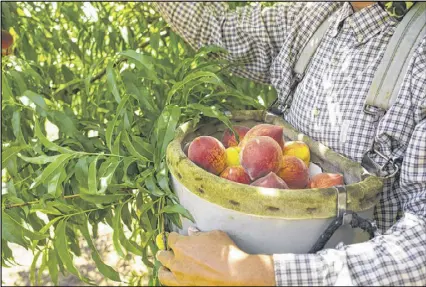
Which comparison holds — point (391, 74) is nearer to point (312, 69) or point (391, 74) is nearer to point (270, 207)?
point (312, 69)

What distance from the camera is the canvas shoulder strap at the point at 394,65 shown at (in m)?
0.99

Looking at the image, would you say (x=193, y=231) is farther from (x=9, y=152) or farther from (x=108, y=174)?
(x=9, y=152)

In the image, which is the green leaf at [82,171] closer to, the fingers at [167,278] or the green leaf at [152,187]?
the green leaf at [152,187]

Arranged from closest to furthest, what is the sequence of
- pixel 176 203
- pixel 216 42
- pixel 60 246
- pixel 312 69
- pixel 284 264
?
pixel 284 264
pixel 176 203
pixel 60 246
pixel 312 69
pixel 216 42

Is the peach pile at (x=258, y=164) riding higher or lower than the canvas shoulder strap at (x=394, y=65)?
lower

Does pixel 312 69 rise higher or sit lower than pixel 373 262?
higher

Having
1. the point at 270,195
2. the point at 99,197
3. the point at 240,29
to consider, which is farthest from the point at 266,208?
the point at 240,29

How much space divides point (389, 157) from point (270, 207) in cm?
28

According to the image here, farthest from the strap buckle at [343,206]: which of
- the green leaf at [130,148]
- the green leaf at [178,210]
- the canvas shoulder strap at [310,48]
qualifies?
the canvas shoulder strap at [310,48]

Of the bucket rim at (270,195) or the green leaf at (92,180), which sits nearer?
the bucket rim at (270,195)

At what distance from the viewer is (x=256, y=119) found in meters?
1.15

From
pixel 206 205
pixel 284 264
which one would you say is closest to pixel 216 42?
pixel 206 205

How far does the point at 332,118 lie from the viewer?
1084mm

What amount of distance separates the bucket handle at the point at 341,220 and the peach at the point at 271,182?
78 mm
